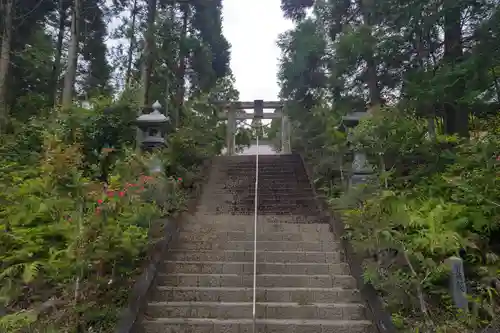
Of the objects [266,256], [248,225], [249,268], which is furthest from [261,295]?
[248,225]

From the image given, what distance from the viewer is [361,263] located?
439 cm

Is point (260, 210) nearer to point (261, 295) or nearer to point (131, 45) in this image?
point (261, 295)

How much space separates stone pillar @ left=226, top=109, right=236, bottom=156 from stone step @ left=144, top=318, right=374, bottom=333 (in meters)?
10.5

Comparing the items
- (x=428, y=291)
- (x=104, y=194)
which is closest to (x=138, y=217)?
(x=104, y=194)

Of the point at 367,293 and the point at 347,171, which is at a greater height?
the point at 347,171

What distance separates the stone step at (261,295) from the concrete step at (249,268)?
1.31 feet

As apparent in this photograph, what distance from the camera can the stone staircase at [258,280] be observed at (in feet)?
12.2

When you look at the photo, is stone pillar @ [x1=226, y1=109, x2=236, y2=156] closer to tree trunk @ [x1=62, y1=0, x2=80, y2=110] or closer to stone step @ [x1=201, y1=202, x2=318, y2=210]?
tree trunk @ [x1=62, y1=0, x2=80, y2=110]

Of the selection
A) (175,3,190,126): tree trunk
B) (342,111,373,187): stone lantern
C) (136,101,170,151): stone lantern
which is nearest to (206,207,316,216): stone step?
(342,111,373,187): stone lantern

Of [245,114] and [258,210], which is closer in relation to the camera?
[258,210]

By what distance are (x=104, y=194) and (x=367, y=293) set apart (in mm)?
2951

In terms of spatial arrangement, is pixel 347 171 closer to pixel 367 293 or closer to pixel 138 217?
pixel 367 293

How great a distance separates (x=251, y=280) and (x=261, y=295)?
0.99 ft

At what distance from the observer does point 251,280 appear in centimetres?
439
